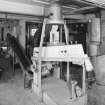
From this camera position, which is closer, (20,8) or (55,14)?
(55,14)

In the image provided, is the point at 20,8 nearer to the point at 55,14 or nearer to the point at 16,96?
the point at 55,14

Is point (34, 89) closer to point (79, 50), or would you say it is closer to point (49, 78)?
point (49, 78)

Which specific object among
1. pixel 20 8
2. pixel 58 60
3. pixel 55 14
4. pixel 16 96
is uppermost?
pixel 20 8

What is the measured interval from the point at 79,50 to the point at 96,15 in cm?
180

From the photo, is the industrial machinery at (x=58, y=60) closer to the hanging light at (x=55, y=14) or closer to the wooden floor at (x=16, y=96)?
the hanging light at (x=55, y=14)

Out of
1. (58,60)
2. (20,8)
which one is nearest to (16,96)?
(58,60)

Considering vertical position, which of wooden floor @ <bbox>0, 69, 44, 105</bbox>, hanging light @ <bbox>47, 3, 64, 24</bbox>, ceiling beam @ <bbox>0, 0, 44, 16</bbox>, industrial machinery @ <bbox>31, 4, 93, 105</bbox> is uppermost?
ceiling beam @ <bbox>0, 0, 44, 16</bbox>

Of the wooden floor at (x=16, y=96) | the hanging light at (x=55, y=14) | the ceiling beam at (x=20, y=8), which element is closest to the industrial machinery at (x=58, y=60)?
the hanging light at (x=55, y=14)

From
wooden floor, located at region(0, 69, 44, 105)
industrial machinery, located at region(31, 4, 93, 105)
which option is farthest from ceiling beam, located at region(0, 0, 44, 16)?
wooden floor, located at region(0, 69, 44, 105)

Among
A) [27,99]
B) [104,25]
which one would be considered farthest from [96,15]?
[27,99]

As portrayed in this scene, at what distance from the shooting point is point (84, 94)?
206 cm

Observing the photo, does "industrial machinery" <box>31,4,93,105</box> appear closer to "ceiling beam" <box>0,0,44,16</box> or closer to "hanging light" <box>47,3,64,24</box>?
"hanging light" <box>47,3,64,24</box>

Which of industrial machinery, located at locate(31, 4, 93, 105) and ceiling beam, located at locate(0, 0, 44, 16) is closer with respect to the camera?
industrial machinery, located at locate(31, 4, 93, 105)

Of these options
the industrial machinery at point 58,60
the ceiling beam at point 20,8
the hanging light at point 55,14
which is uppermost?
the ceiling beam at point 20,8
